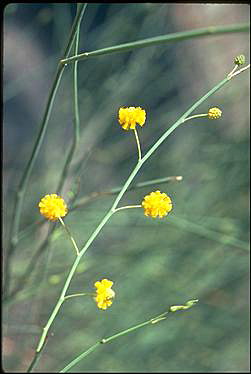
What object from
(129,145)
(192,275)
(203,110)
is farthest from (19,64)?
(192,275)

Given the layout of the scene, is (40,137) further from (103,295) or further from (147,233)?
(147,233)

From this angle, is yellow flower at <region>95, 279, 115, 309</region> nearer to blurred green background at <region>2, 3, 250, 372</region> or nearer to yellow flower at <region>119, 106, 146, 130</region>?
yellow flower at <region>119, 106, 146, 130</region>

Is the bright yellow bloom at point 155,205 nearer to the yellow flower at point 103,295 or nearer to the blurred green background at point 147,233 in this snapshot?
the yellow flower at point 103,295

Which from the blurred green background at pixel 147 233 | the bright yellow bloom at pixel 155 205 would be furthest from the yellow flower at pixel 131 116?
the blurred green background at pixel 147 233

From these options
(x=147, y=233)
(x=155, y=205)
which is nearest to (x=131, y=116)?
(x=155, y=205)

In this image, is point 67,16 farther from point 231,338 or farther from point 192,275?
point 231,338

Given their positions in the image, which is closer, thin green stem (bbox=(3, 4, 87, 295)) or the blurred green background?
thin green stem (bbox=(3, 4, 87, 295))

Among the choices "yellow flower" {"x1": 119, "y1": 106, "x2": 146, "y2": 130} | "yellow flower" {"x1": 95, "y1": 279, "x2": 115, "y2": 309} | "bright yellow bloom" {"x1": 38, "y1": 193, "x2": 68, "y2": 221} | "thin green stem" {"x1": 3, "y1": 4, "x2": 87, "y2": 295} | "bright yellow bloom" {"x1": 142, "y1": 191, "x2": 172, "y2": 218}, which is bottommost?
"yellow flower" {"x1": 95, "y1": 279, "x2": 115, "y2": 309}

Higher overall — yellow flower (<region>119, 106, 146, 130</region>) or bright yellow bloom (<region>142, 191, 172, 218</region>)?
yellow flower (<region>119, 106, 146, 130</region>)

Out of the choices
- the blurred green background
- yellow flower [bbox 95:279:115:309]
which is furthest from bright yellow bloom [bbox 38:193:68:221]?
the blurred green background

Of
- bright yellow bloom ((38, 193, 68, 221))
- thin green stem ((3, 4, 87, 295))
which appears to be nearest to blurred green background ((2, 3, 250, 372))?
thin green stem ((3, 4, 87, 295))

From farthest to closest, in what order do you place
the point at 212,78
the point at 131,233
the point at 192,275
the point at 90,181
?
the point at 212,78 < the point at 90,181 < the point at 131,233 < the point at 192,275
